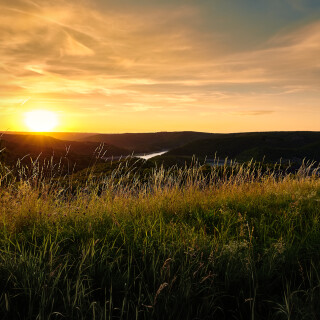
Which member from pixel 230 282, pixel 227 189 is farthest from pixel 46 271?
pixel 227 189

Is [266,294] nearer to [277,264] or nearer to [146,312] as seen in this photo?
[277,264]

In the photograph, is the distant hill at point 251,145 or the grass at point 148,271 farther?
the distant hill at point 251,145

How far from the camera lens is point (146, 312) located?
2.56 m

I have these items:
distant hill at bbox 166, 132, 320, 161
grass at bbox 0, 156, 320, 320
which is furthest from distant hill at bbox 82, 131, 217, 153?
grass at bbox 0, 156, 320, 320

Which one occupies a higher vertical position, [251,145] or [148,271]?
[251,145]

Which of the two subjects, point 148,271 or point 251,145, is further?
point 251,145

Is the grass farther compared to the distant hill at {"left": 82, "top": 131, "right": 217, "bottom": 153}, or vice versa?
the distant hill at {"left": 82, "top": 131, "right": 217, "bottom": 153}

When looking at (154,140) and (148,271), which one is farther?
(154,140)

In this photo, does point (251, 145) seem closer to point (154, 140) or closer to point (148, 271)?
point (154, 140)

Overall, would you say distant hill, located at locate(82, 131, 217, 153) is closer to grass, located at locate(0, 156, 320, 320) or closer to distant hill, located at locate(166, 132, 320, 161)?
distant hill, located at locate(166, 132, 320, 161)

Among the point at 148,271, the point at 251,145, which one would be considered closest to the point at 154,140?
the point at 251,145

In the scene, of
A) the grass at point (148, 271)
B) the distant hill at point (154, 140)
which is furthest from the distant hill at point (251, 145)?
the grass at point (148, 271)

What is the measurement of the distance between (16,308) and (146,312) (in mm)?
1031

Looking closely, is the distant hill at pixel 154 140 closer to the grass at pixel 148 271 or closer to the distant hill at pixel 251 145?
the distant hill at pixel 251 145
